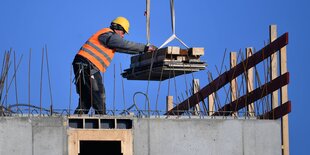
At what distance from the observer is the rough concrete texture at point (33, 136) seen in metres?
12.7

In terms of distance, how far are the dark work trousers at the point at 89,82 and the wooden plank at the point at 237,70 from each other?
4.39ft

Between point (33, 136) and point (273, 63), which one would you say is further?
point (273, 63)

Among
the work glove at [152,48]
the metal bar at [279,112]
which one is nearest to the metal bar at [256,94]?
the metal bar at [279,112]

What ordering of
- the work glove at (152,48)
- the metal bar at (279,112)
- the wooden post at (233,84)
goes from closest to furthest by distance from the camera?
1. the metal bar at (279,112)
2. the work glove at (152,48)
3. the wooden post at (233,84)

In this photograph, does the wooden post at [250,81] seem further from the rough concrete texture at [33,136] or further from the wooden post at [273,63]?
the rough concrete texture at [33,136]

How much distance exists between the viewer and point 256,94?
15.4 meters

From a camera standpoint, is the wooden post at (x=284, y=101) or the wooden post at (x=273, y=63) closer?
the wooden post at (x=284, y=101)

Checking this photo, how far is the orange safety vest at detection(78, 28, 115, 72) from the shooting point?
48.1ft

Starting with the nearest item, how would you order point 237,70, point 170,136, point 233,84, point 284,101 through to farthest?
point 170,136
point 284,101
point 237,70
point 233,84

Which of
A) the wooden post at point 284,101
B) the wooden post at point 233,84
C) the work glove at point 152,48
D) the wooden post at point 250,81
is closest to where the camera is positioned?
the work glove at point 152,48

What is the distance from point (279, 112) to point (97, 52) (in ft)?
11.2

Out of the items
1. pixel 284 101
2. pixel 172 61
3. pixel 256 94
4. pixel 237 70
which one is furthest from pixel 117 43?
pixel 284 101

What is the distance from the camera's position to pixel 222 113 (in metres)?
16.4

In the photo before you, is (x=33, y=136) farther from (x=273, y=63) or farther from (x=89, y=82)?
(x=273, y=63)
